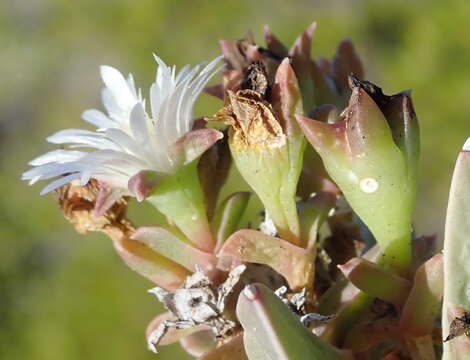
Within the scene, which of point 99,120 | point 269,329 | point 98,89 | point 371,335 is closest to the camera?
point 269,329

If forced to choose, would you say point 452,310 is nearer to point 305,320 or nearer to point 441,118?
point 305,320

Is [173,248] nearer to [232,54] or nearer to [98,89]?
[232,54]

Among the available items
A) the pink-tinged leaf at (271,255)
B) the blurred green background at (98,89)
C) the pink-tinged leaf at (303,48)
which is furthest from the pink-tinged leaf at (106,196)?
the blurred green background at (98,89)

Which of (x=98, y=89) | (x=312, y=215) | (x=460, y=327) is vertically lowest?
(x=460, y=327)

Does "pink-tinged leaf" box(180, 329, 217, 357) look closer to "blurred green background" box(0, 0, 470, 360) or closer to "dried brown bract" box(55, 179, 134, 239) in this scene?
"dried brown bract" box(55, 179, 134, 239)

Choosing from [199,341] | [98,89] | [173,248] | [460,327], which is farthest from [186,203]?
[98,89]

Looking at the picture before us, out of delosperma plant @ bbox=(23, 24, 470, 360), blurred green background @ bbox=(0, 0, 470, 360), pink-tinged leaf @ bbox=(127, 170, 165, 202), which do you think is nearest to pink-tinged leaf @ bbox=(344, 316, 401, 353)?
delosperma plant @ bbox=(23, 24, 470, 360)
